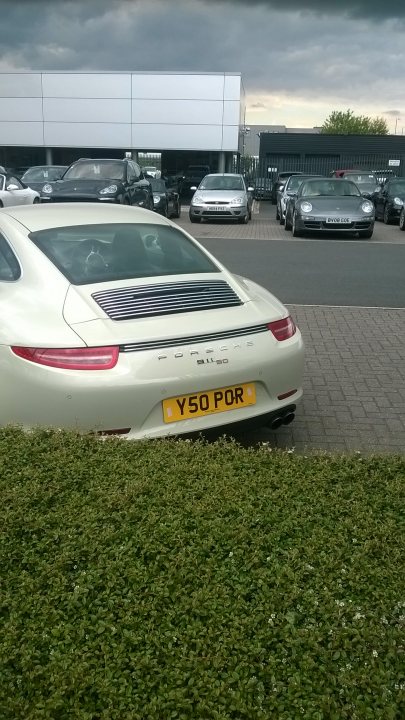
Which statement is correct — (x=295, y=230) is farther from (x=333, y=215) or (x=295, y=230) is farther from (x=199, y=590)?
(x=199, y=590)

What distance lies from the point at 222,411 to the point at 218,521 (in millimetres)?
1198

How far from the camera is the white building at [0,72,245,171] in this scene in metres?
40.3

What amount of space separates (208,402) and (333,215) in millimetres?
13828

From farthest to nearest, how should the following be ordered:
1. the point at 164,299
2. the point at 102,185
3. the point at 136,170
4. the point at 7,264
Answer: the point at 136,170 < the point at 102,185 < the point at 7,264 < the point at 164,299

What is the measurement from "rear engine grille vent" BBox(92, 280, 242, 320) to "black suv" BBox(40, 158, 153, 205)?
12.5m

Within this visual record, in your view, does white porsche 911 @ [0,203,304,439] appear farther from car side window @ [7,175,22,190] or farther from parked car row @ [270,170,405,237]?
car side window @ [7,175,22,190]

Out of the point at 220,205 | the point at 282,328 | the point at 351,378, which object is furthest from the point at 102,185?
the point at 282,328

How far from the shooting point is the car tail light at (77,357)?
3.52 m

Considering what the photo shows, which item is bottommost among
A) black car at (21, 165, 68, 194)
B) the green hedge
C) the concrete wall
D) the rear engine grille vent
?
black car at (21, 165, 68, 194)

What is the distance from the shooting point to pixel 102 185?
662 inches

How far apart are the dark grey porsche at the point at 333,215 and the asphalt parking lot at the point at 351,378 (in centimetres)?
542

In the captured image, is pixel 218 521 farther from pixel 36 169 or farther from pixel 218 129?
pixel 218 129

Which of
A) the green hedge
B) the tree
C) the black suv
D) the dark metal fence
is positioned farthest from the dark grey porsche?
the tree

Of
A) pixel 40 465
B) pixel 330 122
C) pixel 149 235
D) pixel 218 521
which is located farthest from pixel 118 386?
pixel 330 122
